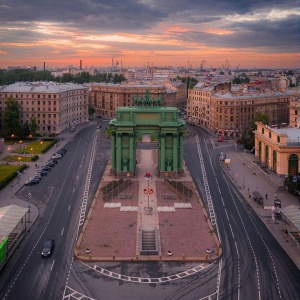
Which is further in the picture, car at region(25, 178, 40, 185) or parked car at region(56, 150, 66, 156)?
parked car at region(56, 150, 66, 156)

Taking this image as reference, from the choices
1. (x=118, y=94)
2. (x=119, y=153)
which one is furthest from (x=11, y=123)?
(x=118, y=94)

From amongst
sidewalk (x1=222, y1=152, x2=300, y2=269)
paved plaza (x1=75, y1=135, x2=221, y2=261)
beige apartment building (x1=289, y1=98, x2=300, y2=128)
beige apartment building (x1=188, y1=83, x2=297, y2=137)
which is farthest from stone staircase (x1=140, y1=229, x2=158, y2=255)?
beige apartment building (x1=188, y1=83, x2=297, y2=137)

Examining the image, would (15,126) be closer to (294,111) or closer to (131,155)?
(131,155)

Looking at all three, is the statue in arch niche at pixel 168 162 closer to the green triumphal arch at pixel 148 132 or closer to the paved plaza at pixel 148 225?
the green triumphal arch at pixel 148 132

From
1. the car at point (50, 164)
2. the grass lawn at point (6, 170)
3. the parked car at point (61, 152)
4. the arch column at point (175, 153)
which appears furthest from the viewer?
the parked car at point (61, 152)

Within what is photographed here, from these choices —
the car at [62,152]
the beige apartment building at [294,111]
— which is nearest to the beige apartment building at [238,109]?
the beige apartment building at [294,111]

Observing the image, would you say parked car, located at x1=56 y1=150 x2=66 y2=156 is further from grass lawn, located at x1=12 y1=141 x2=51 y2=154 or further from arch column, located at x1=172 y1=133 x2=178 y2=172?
arch column, located at x1=172 y1=133 x2=178 y2=172

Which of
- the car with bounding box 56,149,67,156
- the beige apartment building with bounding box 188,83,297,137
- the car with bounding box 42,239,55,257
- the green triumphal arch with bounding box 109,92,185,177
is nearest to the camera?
the car with bounding box 42,239,55,257
